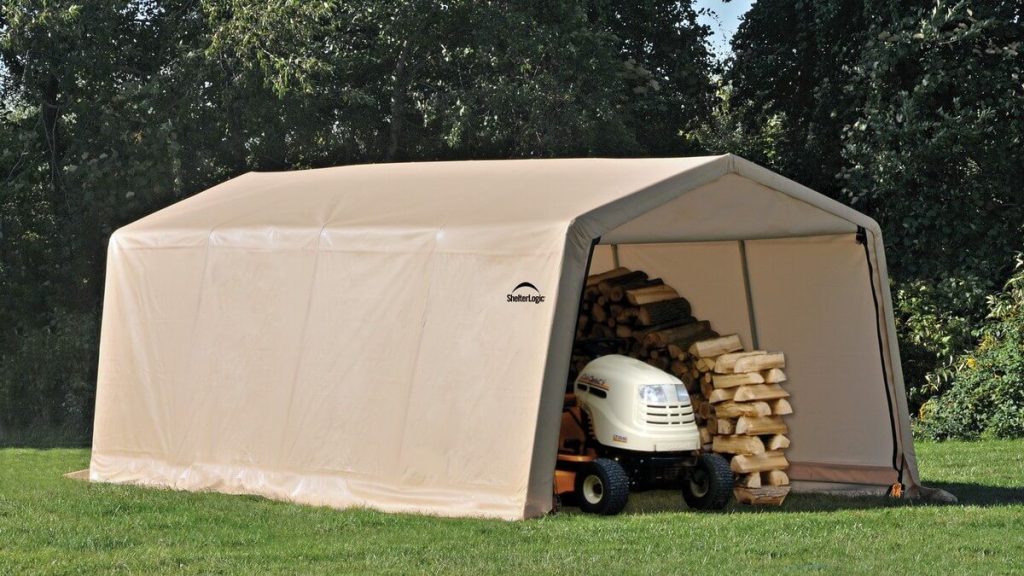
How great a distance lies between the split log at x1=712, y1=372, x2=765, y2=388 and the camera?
11281mm

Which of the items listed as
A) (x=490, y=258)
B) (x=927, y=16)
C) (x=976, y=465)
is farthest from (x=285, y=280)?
(x=927, y=16)

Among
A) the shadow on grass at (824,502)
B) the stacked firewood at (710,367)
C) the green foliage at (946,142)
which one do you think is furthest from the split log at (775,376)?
the green foliage at (946,142)

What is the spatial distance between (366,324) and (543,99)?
10848 millimetres

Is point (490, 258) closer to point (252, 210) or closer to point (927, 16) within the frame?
point (252, 210)

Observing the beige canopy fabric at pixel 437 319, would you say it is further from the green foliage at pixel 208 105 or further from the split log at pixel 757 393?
the green foliage at pixel 208 105

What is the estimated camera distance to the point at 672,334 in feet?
39.0

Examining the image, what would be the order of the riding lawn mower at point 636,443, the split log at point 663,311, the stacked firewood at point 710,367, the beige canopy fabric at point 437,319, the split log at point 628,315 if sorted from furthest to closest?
the split log at point 628,315 → the split log at point 663,311 → the stacked firewood at point 710,367 → the riding lawn mower at point 636,443 → the beige canopy fabric at point 437,319

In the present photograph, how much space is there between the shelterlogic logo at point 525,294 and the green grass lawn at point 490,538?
1.44 m

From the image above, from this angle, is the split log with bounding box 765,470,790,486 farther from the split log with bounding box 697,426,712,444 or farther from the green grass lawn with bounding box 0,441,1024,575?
the split log with bounding box 697,426,712,444

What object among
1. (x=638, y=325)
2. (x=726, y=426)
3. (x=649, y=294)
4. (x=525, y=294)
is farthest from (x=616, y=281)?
(x=525, y=294)

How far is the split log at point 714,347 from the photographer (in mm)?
11539

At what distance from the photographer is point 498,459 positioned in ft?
32.2

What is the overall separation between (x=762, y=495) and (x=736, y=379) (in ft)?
2.94

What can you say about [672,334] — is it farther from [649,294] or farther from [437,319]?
[437,319]
